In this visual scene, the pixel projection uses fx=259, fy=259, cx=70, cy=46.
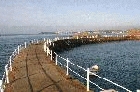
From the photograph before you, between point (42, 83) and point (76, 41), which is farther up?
point (42, 83)

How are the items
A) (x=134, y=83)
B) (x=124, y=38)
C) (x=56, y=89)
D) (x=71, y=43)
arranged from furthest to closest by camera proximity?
(x=124, y=38), (x=71, y=43), (x=134, y=83), (x=56, y=89)

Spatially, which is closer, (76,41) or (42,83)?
(42,83)

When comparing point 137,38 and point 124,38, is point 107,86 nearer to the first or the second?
point 124,38

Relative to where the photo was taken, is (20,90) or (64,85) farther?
(64,85)

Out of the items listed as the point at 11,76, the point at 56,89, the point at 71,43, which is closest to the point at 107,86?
the point at 11,76

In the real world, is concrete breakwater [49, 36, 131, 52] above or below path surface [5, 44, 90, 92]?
below

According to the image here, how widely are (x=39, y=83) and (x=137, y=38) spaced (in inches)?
5090

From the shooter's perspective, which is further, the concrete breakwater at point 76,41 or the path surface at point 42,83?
the concrete breakwater at point 76,41

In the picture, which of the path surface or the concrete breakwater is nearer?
the path surface

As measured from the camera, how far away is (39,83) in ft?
53.9

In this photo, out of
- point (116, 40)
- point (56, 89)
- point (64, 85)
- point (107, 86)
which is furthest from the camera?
point (116, 40)

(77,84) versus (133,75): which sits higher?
(77,84)

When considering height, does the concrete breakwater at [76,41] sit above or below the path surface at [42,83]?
below

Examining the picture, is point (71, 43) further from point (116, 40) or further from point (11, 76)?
point (11, 76)
